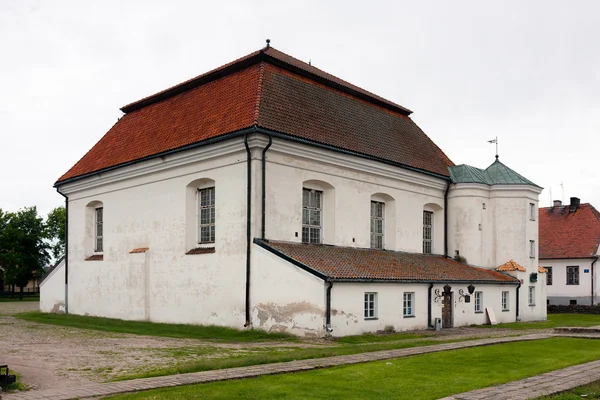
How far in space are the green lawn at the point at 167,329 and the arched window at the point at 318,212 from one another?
15.7 ft

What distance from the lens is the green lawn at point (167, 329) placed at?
67.2 ft

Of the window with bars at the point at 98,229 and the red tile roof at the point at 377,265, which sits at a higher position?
the window with bars at the point at 98,229

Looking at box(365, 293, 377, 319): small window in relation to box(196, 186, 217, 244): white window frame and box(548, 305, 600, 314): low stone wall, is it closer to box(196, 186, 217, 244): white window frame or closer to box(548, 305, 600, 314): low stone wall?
box(196, 186, 217, 244): white window frame

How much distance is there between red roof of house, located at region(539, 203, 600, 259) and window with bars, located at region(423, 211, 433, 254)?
17958 mm

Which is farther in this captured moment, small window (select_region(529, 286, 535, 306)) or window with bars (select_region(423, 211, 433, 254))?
small window (select_region(529, 286, 535, 306))

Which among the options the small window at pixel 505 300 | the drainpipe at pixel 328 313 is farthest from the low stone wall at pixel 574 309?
the drainpipe at pixel 328 313

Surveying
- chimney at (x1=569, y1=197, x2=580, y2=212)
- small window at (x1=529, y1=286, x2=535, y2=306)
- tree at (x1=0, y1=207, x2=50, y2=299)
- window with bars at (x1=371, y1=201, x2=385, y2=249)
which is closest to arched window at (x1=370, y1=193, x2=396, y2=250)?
window with bars at (x1=371, y1=201, x2=385, y2=249)

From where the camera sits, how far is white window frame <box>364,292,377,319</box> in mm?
21859

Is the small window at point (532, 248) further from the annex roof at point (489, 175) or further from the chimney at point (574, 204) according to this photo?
the chimney at point (574, 204)

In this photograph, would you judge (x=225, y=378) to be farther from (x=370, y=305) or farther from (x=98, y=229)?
(x=98, y=229)

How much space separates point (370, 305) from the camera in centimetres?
2211

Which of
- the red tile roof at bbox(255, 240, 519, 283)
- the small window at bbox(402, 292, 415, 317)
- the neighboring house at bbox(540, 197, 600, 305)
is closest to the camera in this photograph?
the red tile roof at bbox(255, 240, 519, 283)

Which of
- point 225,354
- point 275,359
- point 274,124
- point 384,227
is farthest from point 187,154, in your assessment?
point 275,359

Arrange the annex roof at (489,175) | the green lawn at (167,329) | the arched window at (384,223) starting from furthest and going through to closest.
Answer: the annex roof at (489,175) → the arched window at (384,223) → the green lawn at (167,329)
